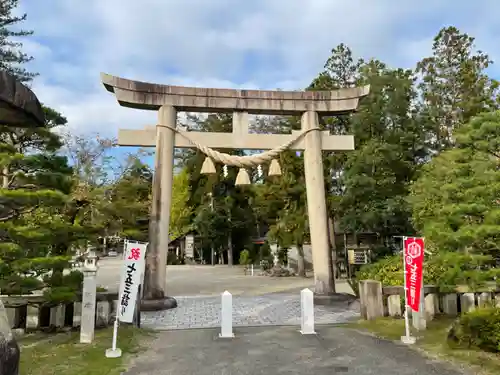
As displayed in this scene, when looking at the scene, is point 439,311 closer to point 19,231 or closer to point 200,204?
point 19,231

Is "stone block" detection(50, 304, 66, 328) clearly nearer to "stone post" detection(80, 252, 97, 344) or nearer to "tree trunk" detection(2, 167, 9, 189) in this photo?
"stone post" detection(80, 252, 97, 344)

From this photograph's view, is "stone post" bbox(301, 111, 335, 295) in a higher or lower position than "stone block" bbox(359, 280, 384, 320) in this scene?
higher

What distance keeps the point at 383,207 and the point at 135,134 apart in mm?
14235

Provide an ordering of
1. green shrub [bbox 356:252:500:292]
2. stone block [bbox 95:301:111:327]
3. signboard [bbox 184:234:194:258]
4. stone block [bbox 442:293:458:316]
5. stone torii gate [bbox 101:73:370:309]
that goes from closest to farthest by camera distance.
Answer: green shrub [bbox 356:252:500:292], stone block [bbox 95:301:111:327], stone block [bbox 442:293:458:316], stone torii gate [bbox 101:73:370:309], signboard [bbox 184:234:194:258]

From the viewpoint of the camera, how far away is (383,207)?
68.2 feet

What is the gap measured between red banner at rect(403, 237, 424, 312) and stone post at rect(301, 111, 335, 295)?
4.07 m

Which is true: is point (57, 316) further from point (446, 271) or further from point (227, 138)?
point (446, 271)

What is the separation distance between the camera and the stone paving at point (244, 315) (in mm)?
8953

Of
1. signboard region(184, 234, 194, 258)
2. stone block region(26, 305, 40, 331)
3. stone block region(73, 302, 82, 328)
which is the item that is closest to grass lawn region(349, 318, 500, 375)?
stone block region(73, 302, 82, 328)

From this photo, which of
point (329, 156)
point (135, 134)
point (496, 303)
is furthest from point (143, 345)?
point (329, 156)

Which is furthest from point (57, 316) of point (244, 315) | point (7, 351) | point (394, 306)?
point (394, 306)

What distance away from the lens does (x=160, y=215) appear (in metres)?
10.9

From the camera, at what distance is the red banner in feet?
23.9

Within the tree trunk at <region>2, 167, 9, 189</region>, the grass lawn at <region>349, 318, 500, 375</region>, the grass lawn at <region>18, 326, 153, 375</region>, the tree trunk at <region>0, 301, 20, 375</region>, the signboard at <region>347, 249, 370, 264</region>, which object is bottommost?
the grass lawn at <region>349, 318, 500, 375</region>
